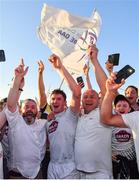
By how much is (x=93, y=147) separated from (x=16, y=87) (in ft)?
4.34

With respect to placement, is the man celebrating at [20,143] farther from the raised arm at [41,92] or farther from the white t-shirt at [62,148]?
the raised arm at [41,92]

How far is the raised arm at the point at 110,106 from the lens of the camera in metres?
4.48

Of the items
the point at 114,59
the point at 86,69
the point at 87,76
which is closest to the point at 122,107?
the point at 114,59

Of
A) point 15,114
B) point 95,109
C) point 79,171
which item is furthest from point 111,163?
point 15,114

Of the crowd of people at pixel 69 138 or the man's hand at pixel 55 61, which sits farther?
the man's hand at pixel 55 61

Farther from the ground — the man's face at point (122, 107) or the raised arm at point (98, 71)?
the raised arm at point (98, 71)

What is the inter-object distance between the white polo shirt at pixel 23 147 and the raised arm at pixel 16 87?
0.11 m

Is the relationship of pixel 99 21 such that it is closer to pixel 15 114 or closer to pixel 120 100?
pixel 120 100

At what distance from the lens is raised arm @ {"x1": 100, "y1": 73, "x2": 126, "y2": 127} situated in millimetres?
4477

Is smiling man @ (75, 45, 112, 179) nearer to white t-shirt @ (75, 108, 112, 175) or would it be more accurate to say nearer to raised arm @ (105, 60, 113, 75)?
white t-shirt @ (75, 108, 112, 175)

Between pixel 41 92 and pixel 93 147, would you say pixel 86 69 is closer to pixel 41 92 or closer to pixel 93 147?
pixel 41 92

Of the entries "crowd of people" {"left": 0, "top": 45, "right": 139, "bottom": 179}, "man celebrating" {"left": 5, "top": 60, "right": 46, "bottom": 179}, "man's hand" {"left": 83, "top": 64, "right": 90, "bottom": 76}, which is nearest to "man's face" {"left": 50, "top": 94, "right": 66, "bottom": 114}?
"crowd of people" {"left": 0, "top": 45, "right": 139, "bottom": 179}

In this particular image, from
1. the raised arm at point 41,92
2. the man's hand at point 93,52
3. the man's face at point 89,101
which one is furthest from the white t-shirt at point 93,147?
the raised arm at point 41,92

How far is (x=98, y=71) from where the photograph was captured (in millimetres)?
5195
